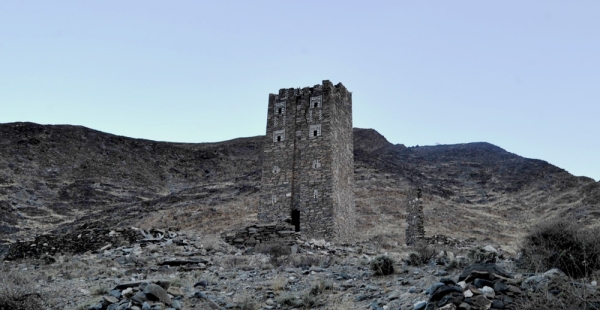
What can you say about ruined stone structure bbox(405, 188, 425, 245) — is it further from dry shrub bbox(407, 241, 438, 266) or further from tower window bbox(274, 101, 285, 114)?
dry shrub bbox(407, 241, 438, 266)

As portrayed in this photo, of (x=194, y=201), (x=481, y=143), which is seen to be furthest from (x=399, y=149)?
(x=194, y=201)

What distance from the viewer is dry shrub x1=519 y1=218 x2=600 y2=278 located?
309 inches

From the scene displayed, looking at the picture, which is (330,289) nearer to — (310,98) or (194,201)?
(310,98)

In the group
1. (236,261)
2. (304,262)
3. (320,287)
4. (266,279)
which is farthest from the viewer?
(236,261)

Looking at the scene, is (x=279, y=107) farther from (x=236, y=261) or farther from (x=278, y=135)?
(x=236, y=261)

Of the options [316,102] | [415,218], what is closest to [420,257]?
[415,218]

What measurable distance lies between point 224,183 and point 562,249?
5330cm

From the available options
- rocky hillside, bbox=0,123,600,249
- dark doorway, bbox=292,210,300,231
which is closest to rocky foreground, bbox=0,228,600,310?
dark doorway, bbox=292,210,300,231

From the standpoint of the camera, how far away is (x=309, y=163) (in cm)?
2264

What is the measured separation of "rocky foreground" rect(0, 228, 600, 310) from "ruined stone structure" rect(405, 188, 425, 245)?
21.9 feet

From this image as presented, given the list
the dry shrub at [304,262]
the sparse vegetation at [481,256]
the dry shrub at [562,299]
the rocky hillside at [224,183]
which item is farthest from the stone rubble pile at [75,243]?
the rocky hillside at [224,183]

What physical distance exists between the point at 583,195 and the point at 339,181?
118ft

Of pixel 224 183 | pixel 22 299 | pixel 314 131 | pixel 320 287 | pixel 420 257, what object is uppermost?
pixel 314 131

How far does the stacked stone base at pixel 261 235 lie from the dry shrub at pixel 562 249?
8623 millimetres
